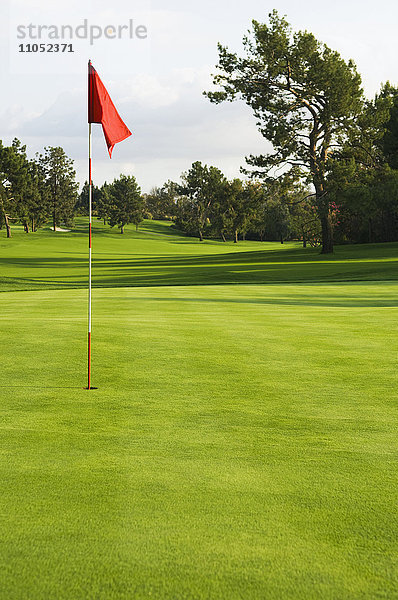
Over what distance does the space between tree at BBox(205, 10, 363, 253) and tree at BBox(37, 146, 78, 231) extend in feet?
211

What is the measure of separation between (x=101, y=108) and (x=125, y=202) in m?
116

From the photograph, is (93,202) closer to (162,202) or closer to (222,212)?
(162,202)

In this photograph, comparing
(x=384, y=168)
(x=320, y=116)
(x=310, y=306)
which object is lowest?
(x=310, y=306)

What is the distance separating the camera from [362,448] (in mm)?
5129

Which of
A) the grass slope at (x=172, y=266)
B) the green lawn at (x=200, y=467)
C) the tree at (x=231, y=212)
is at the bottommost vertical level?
the grass slope at (x=172, y=266)

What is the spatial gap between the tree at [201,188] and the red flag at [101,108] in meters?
112

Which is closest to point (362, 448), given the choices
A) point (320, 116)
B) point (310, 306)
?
→ point (310, 306)

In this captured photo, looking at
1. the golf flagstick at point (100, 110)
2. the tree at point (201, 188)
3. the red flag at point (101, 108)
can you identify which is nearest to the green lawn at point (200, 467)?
the golf flagstick at point (100, 110)

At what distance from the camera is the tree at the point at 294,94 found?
158 feet

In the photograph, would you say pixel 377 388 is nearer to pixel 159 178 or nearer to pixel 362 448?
pixel 362 448

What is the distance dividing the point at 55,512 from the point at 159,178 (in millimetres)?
158220

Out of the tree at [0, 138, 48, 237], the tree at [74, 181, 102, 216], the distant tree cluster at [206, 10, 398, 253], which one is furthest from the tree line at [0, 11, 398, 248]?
the tree at [74, 181, 102, 216]

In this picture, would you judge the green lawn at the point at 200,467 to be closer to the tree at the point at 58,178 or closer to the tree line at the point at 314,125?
the tree line at the point at 314,125

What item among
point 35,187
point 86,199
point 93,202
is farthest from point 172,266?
point 86,199
